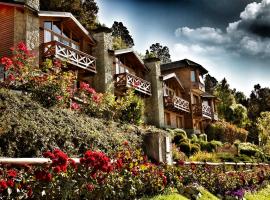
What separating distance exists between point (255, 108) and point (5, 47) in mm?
52900

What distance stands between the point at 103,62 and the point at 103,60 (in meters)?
0.16

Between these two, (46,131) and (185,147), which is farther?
(185,147)

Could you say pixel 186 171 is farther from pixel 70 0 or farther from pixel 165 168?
pixel 70 0

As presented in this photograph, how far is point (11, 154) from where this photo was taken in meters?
9.33

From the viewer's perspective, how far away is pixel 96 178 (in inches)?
280

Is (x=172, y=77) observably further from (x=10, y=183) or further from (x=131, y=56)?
(x=10, y=183)

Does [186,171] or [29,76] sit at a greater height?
[29,76]

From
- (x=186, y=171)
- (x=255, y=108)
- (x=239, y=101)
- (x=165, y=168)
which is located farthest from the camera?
(x=239, y=101)

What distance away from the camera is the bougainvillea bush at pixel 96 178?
226 inches

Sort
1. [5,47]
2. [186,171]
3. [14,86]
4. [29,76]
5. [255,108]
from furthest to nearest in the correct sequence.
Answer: [255,108] → [5,47] → [29,76] → [14,86] → [186,171]

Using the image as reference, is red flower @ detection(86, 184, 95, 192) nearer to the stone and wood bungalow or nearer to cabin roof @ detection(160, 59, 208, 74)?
the stone and wood bungalow

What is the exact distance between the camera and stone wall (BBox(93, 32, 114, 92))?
83.5 ft

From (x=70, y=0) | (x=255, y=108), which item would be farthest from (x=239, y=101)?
(x=70, y=0)

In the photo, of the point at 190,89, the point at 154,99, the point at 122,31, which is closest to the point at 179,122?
the point at 190,89
